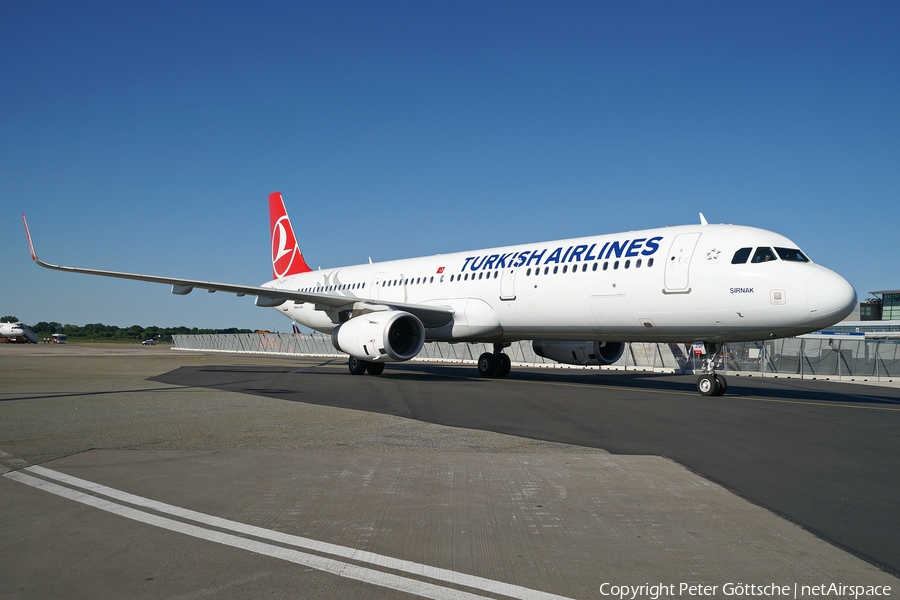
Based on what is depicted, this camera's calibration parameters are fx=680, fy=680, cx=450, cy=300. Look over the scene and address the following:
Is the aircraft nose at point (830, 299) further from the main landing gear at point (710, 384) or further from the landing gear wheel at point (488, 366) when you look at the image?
the landing gear wheel at point (488, 366)

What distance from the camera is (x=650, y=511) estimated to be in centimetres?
496

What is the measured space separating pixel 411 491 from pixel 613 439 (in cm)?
394

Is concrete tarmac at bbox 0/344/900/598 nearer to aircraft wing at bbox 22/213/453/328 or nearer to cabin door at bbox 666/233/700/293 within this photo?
cabin door at bbox 666/233/700/293

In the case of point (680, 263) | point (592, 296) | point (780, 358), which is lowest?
point (780, 358)

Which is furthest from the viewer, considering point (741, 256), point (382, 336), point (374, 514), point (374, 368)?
Answer: point (374, 368)

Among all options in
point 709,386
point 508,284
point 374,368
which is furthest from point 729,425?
point 374,368

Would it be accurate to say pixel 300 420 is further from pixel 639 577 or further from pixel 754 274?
pixel 754 274

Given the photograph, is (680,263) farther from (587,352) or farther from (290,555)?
(290,555)

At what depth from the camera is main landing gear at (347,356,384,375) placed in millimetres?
21812

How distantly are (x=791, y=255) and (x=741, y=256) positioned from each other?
3.20 ft

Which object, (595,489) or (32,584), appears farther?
(595,489)

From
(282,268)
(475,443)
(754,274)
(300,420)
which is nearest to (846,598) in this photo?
(475,443)

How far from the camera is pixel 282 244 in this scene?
31656 mm

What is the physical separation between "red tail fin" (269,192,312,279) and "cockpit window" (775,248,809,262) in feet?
69.5
